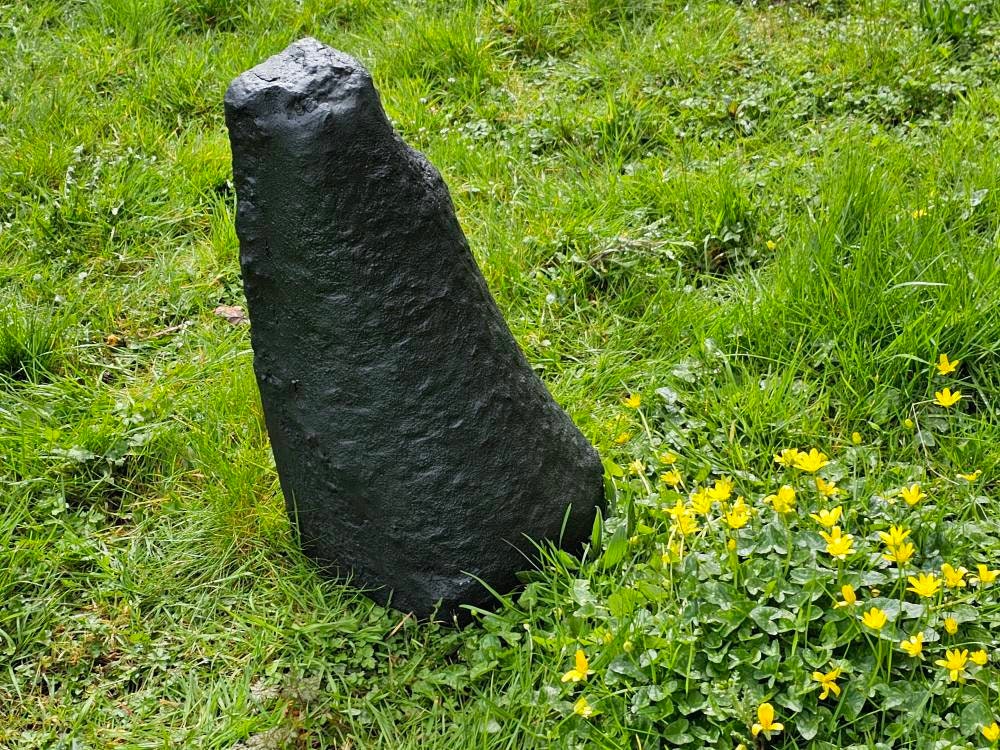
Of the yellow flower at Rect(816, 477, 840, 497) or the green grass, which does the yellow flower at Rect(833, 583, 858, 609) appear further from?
the yellow flower at Rect(816, 477, 840, 497)

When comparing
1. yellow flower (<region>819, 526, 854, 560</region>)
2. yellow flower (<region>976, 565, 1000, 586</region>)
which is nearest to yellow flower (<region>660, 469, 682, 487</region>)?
yellow flower (<region>819, 526, 854, 560</region>)

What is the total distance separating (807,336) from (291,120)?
1941mm

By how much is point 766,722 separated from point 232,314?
2.78m

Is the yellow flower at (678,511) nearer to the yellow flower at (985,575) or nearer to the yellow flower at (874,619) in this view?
the yellow flower at (874,619)

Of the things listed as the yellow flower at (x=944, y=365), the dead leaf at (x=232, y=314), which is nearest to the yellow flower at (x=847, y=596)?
the yellow flower at (x=944, y=365)

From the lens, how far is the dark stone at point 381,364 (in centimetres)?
240

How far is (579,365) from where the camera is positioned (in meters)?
3.74

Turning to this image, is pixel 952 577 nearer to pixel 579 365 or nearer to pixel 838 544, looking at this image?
pixel 838 544

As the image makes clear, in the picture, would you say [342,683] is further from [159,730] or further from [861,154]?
[861,154]

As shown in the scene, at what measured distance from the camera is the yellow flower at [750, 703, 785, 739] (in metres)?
2.29

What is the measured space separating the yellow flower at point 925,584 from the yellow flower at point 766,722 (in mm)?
437

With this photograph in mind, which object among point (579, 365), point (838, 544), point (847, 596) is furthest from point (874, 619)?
point (579, 365)

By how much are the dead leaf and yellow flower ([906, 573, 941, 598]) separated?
9.10 ft

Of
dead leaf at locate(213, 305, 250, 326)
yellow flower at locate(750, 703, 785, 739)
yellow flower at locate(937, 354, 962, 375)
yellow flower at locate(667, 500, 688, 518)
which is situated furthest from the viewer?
dead leaf at locate(213, 305, 250, 326)
